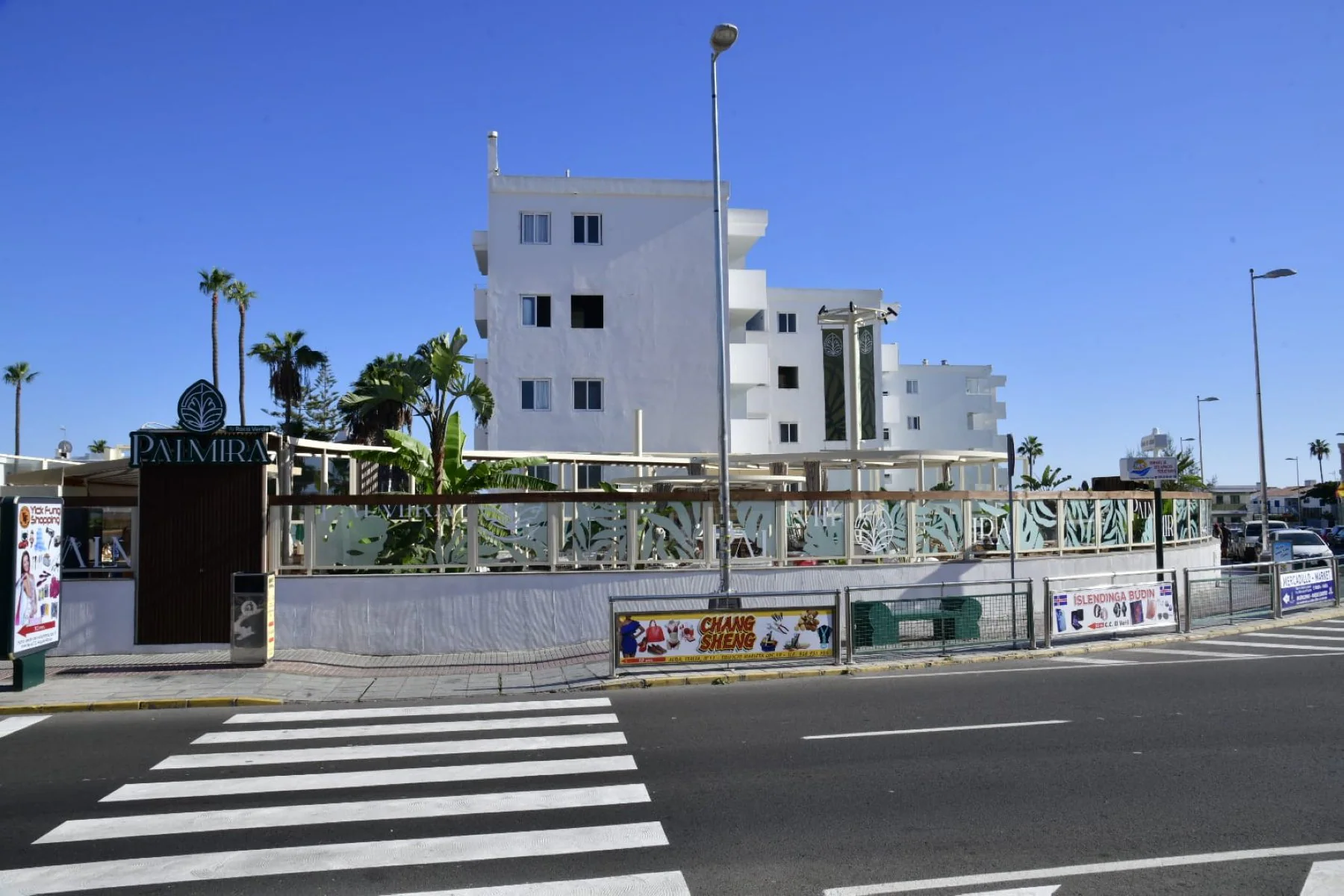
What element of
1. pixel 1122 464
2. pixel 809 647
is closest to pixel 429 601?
pixel 809 647

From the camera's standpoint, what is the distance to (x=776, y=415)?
162 feet

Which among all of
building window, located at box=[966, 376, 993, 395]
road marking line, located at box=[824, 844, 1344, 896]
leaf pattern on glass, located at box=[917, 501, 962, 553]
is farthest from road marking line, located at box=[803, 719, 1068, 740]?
building window, located at box=[966, 376, 993, 395]

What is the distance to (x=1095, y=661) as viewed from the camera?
16.2 metres

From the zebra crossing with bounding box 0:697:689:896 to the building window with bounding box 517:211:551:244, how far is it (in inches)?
932

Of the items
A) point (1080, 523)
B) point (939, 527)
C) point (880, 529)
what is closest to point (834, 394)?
point (1080, 523)

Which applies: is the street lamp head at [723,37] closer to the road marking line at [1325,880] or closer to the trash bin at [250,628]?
the trash bin at [250,628]

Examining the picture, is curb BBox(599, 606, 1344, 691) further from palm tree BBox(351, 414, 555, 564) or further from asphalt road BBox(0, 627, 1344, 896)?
palm tree BBox(351, 414, 555, 564)

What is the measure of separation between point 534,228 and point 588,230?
175cm

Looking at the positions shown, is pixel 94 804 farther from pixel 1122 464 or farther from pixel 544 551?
pixel 1122 464

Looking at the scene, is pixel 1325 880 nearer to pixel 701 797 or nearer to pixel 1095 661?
pixel 701 797

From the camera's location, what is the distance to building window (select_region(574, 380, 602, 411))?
33469mm

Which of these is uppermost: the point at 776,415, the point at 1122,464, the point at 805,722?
the point at 776,415

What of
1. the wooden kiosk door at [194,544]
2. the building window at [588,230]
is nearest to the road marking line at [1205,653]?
the wooden kiosk door at [194,544]

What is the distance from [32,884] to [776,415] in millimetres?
43989
